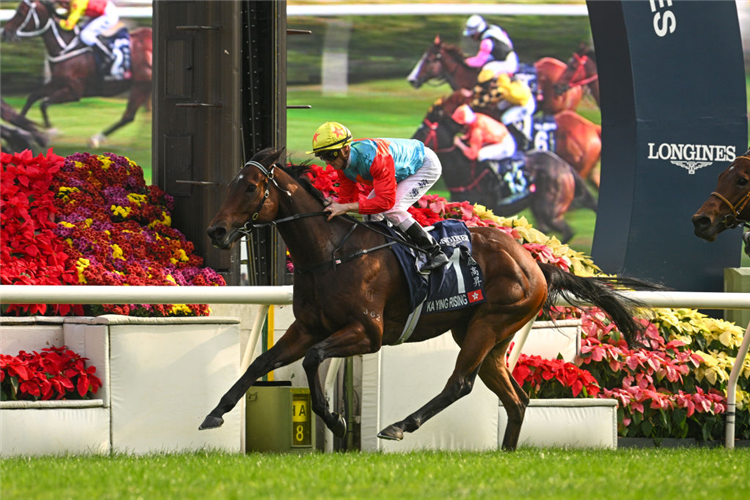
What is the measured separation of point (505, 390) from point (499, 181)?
62.5 feet

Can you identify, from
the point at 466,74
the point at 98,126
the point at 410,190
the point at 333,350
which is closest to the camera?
the point at 333,350

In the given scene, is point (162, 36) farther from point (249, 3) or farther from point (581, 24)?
point (581, 24)

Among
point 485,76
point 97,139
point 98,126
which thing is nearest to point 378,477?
point 485,76

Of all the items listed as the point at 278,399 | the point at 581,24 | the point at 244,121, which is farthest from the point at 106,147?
the point at 278,399

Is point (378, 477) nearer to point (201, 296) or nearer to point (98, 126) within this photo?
point (201, 296)

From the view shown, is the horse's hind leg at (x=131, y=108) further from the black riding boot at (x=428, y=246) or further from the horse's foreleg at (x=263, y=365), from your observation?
the horse's foreleg at (x=263, y=365)

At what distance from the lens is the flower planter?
5418 millimetres

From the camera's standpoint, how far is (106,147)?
87.4 feet

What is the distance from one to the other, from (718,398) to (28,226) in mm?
4233

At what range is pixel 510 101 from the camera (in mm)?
25562

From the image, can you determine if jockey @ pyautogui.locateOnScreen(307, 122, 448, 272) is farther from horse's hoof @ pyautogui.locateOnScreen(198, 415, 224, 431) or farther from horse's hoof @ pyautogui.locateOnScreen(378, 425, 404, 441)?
horse's hoof @ pyautogui.locateOnScreen(198, 415, 224, 431)

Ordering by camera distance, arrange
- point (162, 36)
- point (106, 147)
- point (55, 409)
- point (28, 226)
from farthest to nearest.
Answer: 1. point (106, 147)
2. point (162, 36)
3. point (28, 226)
4. point (55, 409)

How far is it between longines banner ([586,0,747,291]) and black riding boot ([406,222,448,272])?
10.4 ft

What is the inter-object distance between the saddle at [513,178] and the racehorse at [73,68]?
850 cm
